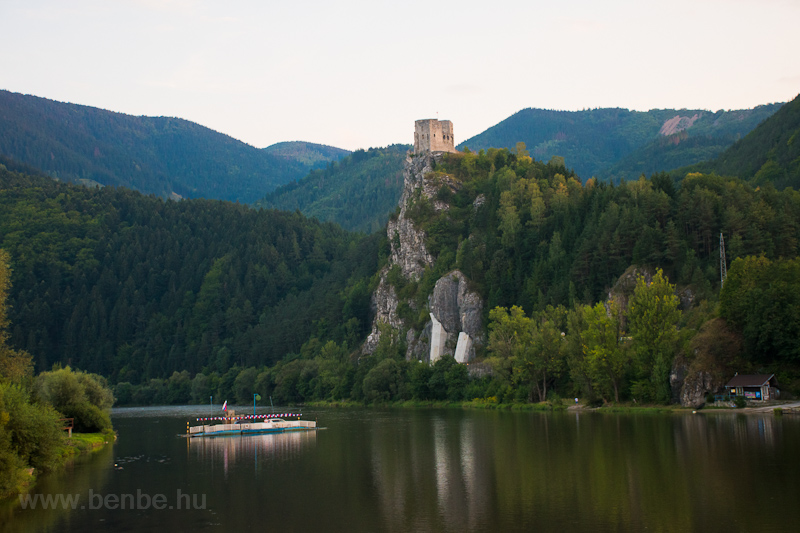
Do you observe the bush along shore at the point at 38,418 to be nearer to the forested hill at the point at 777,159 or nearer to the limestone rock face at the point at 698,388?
the limestone rock face at the point at 698,388

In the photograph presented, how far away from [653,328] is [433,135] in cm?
9700

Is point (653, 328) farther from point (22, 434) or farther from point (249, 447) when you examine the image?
point (22, 434)

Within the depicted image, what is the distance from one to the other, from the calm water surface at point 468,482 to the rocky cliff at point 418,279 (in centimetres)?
6890

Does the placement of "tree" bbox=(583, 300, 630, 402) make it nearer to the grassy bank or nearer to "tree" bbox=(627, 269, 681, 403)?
"tree" bbox=(627, 269, 681, 403)

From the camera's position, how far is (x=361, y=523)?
3459cm

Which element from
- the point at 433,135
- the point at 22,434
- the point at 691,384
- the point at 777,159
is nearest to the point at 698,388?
the point at 691,384

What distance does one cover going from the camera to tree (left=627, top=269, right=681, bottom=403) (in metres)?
84.7

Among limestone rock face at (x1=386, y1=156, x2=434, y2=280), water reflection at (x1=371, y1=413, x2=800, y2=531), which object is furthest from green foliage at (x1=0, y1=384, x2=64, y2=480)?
limestone rock face at (x1=386, y1=156, x2=434, y2=280)

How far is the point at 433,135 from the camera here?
175 meters

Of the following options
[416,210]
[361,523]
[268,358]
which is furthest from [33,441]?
[268,358]

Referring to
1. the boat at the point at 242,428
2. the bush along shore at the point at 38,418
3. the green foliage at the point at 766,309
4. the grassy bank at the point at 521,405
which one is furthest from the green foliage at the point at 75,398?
the green foliage at the point at 766,309

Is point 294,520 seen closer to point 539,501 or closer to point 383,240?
point 539,501

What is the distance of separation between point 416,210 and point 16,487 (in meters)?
131

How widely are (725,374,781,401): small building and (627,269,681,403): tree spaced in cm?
927
